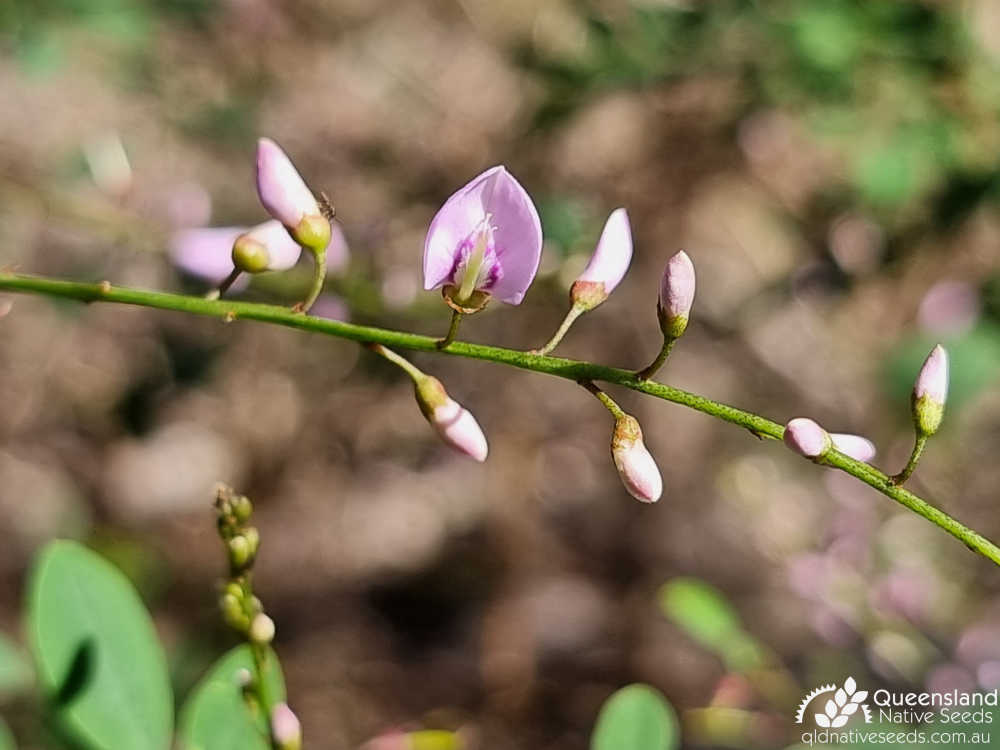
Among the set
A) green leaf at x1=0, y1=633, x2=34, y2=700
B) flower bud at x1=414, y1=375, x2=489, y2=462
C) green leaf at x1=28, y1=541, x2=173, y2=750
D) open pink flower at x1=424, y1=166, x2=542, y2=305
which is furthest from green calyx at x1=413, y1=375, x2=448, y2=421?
green leaf at x1=0, y1=633, x2=34, y2=700

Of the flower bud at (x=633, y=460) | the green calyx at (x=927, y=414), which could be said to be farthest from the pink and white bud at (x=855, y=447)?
the flower bud at (x=633, y=460)

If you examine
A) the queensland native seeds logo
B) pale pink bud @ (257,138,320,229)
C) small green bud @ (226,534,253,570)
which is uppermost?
pale pink bud @ (257,138,320,229)

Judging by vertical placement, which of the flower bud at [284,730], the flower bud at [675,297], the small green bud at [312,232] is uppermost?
the small green bud at [312,232]

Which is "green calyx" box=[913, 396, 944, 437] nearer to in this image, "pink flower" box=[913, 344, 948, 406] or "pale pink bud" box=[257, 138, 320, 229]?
"pink flower" box=[913, 344, 948, 406]

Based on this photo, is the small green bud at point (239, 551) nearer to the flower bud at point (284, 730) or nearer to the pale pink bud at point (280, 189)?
the flower bud at point (284, 730)

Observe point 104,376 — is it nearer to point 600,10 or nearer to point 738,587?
point 600,10
